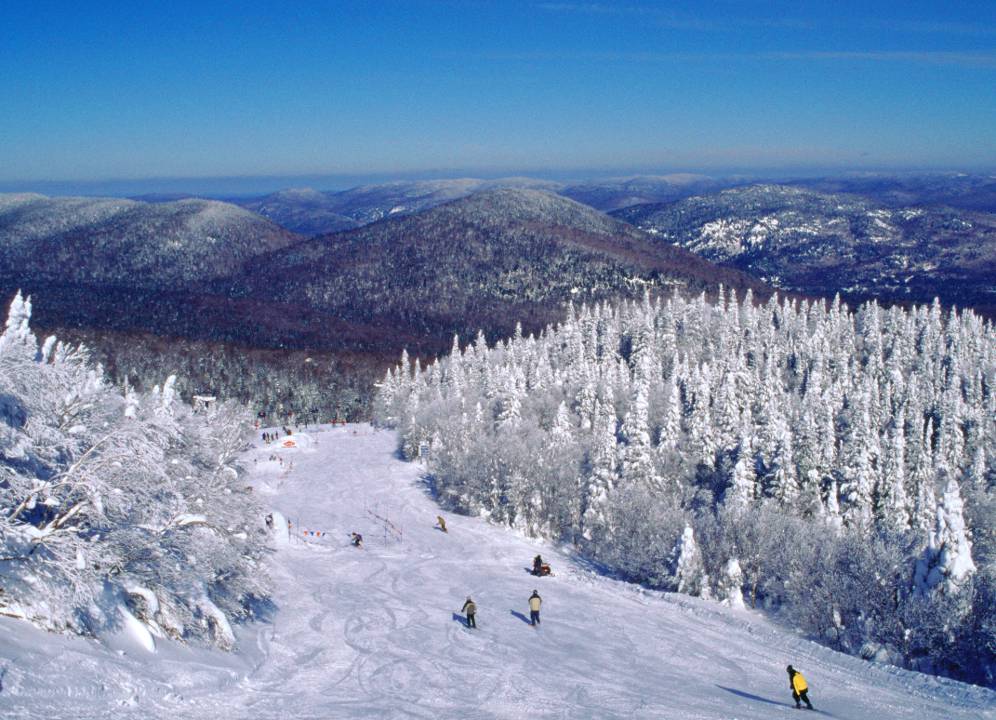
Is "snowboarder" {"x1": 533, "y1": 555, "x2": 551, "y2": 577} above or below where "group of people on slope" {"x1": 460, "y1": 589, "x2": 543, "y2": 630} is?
below

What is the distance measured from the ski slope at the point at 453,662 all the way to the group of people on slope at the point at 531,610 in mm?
455

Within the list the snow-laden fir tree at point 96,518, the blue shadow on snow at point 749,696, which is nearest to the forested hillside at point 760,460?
the blue shadow on snow at point 749,696

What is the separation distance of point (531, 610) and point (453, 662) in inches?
239

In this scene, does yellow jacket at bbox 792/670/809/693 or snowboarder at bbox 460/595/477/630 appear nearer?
yellow jacket at bbox 792/670/809/693

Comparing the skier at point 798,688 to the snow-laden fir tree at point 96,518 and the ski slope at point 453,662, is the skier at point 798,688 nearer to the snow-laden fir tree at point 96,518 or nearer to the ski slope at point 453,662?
the ski slope at point 453,662

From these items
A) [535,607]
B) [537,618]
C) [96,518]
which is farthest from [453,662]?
[96,518]

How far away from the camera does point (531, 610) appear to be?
28.0m

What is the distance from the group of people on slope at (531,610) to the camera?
26516 millimetres

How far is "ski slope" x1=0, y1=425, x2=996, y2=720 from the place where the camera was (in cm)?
1550

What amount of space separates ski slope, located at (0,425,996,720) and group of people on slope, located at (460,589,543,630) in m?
0.45

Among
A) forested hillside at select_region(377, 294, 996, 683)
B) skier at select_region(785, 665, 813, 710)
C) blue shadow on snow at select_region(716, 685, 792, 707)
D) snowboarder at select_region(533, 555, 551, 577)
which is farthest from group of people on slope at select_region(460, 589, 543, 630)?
forested hillside at select_region(377, 294, 996, 683)

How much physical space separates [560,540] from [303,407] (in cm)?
8464

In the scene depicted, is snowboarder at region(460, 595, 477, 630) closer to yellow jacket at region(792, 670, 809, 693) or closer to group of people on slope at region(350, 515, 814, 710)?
group of people on slope at region(350, 515, 814, 710)

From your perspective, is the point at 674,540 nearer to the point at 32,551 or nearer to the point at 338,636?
the point at 338,636
